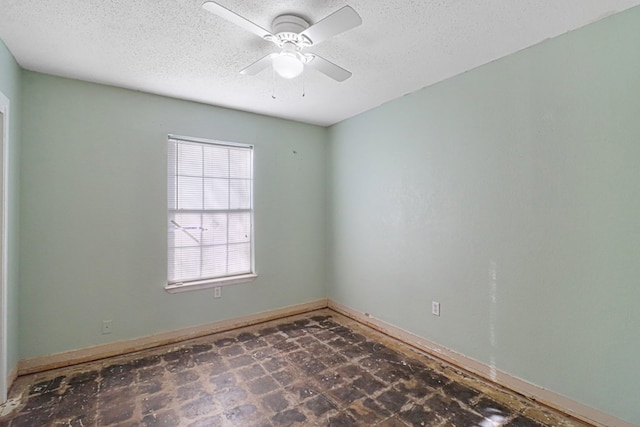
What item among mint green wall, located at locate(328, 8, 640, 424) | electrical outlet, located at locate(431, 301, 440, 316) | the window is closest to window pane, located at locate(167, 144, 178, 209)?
the window

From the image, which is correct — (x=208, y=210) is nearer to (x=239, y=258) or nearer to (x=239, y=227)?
(x=239, y=227)

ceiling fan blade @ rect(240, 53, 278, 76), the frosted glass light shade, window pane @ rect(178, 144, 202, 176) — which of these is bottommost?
window pane @ rect(178, 144, 202, 176)

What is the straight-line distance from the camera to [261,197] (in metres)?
3.62

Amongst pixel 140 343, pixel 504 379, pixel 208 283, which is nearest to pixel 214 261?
pixel 208 283

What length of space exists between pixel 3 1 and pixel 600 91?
3479mm

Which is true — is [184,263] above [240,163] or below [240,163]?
A: below

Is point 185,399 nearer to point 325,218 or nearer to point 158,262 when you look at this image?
point 158,262

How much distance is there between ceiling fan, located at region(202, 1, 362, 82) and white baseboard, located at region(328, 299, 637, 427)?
2.44m

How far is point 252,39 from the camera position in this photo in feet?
6.63

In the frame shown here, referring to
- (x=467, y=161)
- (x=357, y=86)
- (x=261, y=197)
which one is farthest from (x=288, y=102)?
(x=467, y=161)

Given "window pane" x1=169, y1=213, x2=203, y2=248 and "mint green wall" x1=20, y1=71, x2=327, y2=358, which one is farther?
"window pane" x1=169, y1=213, x2=203, y2=248

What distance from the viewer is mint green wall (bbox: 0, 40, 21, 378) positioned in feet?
7.05

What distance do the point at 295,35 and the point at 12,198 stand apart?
2399mm

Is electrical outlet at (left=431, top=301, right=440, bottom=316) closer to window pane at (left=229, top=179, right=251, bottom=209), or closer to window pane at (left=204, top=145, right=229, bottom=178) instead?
window pane at (left=229, top=179, right=251, bottom=209)
